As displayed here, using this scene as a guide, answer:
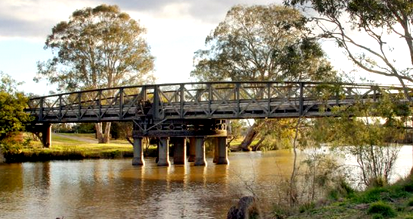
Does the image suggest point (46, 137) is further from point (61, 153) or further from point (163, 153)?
point (163, 153)

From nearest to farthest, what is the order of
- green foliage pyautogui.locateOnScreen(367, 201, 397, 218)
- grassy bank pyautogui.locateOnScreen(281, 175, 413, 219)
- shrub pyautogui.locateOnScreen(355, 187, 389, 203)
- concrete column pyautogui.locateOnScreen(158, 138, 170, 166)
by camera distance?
green foliage pyautogui.locateOnScreen(367, 201, 397, 218), grassy bank pyautogui.locateOnScreen(281, 175, 413, 219), shrub pyautogui.locateOnScreen(355, 187, 389, 203), concrete column pyautogui.locateOnScreen(158, 138, 170, 166)

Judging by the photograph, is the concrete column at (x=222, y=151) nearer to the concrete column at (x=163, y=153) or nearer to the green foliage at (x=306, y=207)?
the concrete column at (x=163, y=153)

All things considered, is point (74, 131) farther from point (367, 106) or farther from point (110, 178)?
point (367, 106)

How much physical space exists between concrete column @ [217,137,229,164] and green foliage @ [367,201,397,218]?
A: 26.8 m

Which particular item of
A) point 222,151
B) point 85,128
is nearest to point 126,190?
point 222,151

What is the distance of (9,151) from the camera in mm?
43531

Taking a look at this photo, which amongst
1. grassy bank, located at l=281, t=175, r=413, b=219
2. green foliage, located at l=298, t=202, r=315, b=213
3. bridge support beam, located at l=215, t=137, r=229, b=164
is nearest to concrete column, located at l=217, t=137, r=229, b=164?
bridge support beam, located at l=215, t=137, r=229, b=164

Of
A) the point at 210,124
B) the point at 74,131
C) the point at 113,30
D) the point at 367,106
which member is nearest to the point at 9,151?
the point at 210,124

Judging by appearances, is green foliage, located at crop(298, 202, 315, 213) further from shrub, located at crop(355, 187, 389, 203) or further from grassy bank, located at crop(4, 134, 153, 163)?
grassy bank, located at crop(4, 134, 153, 163)

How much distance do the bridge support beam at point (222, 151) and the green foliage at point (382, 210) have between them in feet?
88.0

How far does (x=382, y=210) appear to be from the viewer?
1319cm

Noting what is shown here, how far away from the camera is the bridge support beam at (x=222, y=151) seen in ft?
132

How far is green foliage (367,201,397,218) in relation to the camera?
13.0 meters

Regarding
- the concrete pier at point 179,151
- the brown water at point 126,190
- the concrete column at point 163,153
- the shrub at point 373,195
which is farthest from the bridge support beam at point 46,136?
the shrub at point 373,195
